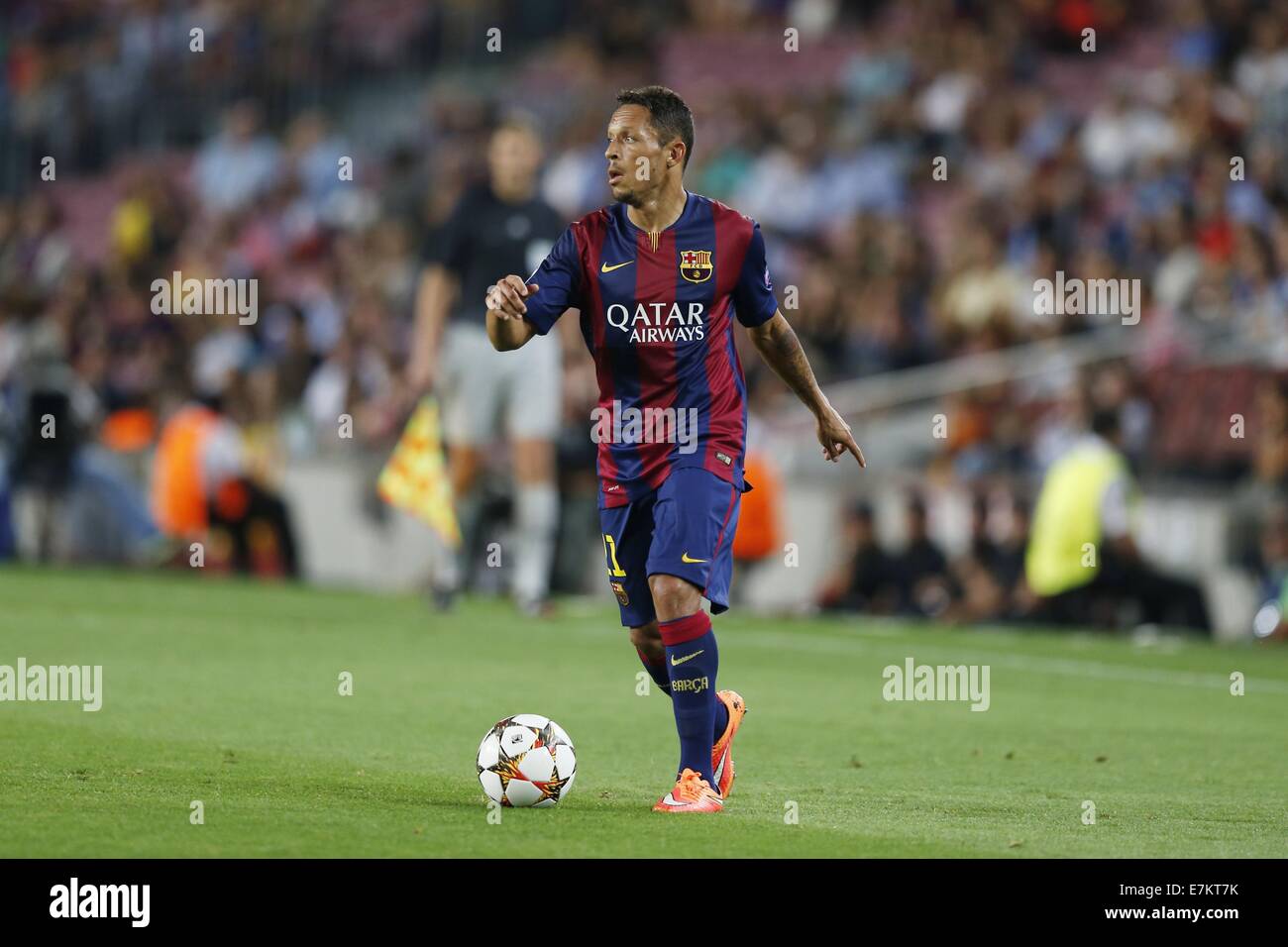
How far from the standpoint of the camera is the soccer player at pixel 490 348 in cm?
1497

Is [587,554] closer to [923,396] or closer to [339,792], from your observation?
[923,396]

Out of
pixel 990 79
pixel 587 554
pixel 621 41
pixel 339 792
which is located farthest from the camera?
pixel 621 41

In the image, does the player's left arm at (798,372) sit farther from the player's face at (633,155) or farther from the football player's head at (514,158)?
the football player's head at (514,158)

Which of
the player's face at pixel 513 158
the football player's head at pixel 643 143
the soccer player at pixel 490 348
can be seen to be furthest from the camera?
the soccer player at pixel 490 348

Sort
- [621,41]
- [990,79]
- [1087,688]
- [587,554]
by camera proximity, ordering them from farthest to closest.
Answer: [621,41] < [990,79] < [587,554] < [1087,688]

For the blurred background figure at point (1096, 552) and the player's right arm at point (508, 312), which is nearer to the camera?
the player's right arm at point (508, 312)

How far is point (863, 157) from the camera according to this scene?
22422mm

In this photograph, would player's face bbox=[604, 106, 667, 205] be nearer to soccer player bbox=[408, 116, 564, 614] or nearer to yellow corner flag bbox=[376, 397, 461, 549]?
soccer player bbox=[408, 116, 564, 614]

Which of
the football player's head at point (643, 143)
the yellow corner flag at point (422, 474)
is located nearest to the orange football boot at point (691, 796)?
the football player's head at point (643, 143)

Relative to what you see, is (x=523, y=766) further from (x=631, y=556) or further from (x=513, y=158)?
(x=513, y=158)

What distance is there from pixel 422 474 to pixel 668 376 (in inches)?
321

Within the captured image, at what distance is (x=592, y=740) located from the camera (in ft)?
33.2
